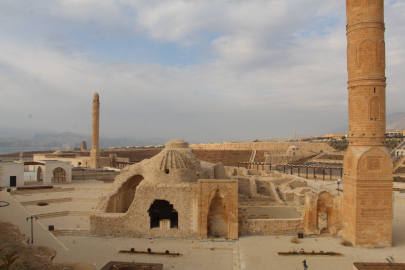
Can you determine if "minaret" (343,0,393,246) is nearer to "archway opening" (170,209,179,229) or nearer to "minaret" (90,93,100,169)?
"archway opening" (170,209,179,229)

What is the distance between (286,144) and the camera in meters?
76.1

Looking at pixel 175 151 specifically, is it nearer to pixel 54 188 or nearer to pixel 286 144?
pixel 54 188

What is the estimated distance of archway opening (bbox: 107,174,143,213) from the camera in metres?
15.1

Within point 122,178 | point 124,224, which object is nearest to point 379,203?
point 124,224

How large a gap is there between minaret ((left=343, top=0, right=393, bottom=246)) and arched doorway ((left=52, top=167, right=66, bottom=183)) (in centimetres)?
2649

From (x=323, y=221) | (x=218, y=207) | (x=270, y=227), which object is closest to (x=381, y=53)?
(x=323, y=221)

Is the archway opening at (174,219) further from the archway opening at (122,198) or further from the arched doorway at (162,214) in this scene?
the archway opening at (122,198)

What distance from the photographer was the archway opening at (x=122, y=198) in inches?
593

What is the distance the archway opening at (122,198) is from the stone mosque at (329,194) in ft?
0.34

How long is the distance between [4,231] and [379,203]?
14902 millimetres

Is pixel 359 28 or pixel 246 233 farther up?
pixel 359 28

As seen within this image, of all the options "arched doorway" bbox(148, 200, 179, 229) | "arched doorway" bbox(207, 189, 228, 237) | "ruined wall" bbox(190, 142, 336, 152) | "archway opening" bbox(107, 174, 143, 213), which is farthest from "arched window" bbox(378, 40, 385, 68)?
"ruined wall" bbox(190, 142, 336, 152)

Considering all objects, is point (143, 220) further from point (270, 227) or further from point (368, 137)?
point (368, 137)

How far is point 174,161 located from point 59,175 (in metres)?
20.1
